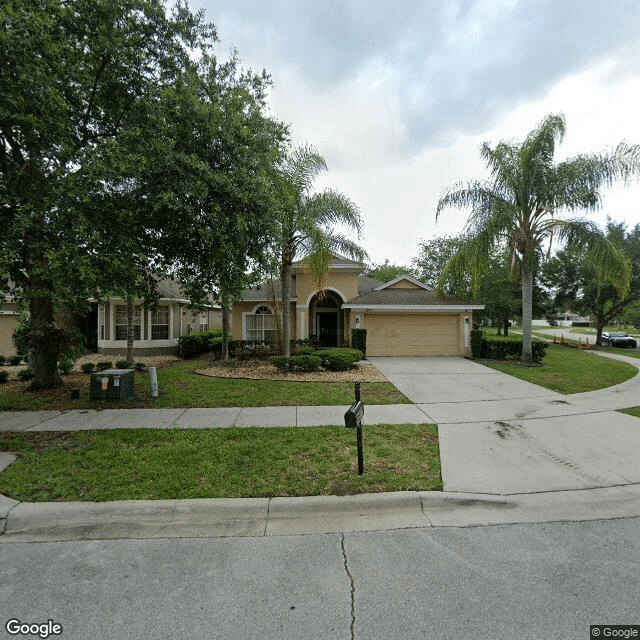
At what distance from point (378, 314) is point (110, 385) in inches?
461

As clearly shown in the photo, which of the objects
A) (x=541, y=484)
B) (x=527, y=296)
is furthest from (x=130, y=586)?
(x=527, y=296)

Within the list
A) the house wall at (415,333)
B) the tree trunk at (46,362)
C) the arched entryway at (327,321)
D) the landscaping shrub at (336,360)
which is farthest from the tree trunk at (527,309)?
the tree trunk at (46,362)

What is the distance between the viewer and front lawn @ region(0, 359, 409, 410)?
7836 mm

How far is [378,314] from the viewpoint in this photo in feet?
54.7

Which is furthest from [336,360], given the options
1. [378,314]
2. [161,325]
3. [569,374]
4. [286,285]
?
[161,325]

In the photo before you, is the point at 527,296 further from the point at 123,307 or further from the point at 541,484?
the point at 123,307

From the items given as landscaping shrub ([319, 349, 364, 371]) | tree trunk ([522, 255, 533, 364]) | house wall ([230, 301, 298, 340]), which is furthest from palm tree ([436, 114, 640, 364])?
house wall ([230, 301, 298, 340])

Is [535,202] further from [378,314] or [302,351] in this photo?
[302,351]

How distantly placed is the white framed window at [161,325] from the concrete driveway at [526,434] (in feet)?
38.4

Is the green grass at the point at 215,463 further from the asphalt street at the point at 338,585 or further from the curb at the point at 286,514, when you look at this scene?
the asphalt street at the point at 338,585

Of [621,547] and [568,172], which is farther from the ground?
[568,172]

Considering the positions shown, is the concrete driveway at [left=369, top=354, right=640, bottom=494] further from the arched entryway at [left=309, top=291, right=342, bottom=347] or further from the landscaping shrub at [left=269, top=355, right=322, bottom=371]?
the arched entryway at [left=309, top=291, right=342, bottom=347]

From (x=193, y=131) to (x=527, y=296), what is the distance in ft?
44.8

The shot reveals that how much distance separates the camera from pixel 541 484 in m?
4.29
